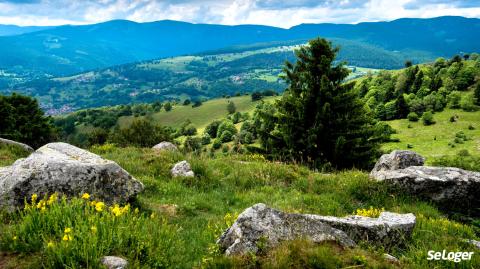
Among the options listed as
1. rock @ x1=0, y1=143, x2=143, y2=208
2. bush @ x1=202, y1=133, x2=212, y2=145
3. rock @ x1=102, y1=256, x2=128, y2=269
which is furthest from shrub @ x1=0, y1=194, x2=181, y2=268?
bush @ x1=202, y1=133, x2=212, y2=145

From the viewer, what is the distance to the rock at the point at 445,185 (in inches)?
498

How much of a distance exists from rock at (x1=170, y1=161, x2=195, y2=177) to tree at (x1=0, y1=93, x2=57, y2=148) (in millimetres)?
55643

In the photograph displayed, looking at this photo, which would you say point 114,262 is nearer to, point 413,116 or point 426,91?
point 413,116

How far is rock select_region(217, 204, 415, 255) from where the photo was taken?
6578mm

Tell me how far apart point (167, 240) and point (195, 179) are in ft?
25.6

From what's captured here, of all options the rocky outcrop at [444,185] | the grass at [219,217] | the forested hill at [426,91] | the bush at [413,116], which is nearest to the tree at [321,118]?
the grass at [219,217]

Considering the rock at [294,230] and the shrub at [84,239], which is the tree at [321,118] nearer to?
the rock at [294,230]

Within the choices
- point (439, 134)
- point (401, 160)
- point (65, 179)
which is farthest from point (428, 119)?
point (65, 179)

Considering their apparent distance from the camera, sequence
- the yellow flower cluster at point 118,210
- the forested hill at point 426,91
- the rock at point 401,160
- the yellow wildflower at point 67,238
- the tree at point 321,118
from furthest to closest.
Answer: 1. the forested hill at point 426,91
2. the tree at point 321,118
3. the rock at point 401,160
4. the yellow flower cluster at point 118,210
5. the yellow wildflower at point 67,238

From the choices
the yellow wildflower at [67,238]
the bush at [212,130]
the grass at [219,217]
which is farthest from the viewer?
the bush at [212,130]

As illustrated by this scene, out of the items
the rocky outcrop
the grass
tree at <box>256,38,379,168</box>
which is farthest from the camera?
tree at <box>256,38,379,168</box>

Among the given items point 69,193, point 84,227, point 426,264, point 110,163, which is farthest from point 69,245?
point 426,264

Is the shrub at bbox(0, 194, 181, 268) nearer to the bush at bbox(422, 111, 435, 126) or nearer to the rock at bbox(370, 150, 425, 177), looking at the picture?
the rock at bbox(370, 150, 425, 177)

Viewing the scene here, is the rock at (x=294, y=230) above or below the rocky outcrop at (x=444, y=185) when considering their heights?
above
